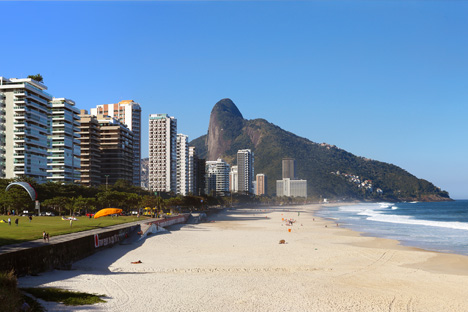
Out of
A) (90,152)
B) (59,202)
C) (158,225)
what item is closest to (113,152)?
(90,152)

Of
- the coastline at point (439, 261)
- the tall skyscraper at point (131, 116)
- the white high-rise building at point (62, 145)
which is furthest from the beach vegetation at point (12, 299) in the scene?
the tall skyscraper at point (131, 116)

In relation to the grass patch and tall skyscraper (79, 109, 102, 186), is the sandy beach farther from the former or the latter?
tall skyscraper (79, 109, 102, 186)

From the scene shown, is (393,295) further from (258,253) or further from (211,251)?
(211,251)

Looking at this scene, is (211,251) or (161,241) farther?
(161,241)

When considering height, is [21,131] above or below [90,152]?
above

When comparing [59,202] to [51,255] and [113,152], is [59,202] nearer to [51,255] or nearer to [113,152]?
[51,255]

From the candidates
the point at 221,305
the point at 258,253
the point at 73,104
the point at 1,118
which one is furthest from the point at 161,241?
the point at 73,104
